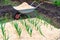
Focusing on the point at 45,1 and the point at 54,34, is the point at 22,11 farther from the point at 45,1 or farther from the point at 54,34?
the point at 45,1

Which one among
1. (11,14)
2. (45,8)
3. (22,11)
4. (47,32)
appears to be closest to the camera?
(47,32)

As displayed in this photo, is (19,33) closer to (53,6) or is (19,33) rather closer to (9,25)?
(9,25)

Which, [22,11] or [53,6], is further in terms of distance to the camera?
[53,6]

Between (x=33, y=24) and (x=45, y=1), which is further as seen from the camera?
(x=45, y=1)

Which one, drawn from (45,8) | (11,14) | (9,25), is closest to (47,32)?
(9,25)

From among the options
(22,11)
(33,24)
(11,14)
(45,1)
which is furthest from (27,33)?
(45,1)

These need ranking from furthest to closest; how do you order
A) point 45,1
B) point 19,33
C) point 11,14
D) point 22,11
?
1. point 45,1
2. point 11,14
3. point 22,11
4. point 19,33

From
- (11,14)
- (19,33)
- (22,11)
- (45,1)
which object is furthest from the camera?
(45,1)

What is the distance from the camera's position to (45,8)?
862cm

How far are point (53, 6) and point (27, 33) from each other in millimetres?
3918

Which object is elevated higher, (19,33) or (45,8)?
(19,33)

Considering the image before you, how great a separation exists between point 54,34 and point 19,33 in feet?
3.08

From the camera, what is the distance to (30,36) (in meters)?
5.07

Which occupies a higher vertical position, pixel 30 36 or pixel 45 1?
pixel 30 36
